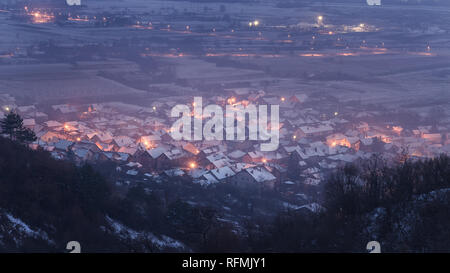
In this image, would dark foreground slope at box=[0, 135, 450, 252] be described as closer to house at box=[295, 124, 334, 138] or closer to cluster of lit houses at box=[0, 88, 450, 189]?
cluster of lit houses at box=[0, 88, 450, 189]

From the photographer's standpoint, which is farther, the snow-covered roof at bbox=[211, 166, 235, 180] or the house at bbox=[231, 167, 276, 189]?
the snow-covered roof at bbox=[211, 166, 235, 180]

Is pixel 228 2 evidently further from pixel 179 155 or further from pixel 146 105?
pixel 179 155

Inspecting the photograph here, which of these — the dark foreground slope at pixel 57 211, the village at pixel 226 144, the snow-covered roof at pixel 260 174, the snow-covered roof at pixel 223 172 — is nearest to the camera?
the dark foreground slope at pixel 57 211

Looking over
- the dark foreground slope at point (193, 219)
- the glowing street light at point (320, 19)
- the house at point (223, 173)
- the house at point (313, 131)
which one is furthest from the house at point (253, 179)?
the glowing street light at point (320, 19)

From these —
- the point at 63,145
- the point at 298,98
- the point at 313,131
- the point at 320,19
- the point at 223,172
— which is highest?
the point at 320,19

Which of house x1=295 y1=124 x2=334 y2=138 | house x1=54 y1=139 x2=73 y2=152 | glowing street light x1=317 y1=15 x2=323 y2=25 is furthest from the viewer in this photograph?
glowing street light x1=317 y1=15 x2=323 y2=25

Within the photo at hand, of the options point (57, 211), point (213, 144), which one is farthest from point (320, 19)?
point (57, 211)

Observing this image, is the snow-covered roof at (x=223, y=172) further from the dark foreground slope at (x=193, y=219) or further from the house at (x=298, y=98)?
the house at (x=298, y=98)

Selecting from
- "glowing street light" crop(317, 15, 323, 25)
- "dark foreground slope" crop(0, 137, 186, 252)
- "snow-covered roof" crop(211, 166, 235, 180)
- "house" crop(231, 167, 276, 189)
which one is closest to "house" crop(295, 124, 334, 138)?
"house" crop(231, 167, 276, 189)

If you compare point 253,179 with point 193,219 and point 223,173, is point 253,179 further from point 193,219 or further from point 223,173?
point 193,219
